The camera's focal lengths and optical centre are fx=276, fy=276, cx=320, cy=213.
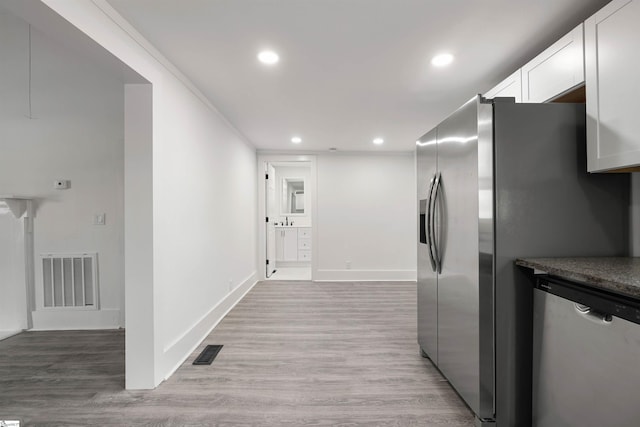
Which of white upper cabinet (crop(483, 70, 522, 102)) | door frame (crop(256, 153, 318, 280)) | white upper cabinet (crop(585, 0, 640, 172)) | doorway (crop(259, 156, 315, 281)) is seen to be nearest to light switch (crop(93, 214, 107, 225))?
door frame (crop(256, 153, 318, 280))

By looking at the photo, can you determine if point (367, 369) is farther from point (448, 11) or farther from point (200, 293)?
point (448, 11)

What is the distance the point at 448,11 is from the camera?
4.99ft

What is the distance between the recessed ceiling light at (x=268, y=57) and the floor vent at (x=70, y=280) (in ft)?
9.04

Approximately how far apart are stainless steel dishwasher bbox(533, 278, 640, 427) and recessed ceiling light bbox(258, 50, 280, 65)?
6.97 feet

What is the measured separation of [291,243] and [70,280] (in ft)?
13.0

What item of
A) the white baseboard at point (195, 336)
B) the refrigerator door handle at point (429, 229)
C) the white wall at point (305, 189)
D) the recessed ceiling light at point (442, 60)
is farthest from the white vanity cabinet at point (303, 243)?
the recessed ceiling light at point (442, 60)

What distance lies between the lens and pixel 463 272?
1638 millimetres

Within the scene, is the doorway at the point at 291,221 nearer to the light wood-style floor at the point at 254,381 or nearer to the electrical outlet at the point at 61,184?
the light wood-style floor at the point at 254,381

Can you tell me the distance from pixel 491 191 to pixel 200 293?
2577mm

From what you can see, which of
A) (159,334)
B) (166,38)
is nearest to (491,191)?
(166,38)

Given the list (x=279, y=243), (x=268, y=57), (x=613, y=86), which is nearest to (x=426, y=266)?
(x=613, y=86)

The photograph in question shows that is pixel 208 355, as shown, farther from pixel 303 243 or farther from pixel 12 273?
pixel 303 243

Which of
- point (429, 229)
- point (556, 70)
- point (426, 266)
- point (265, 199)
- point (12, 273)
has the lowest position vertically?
point (12, 273)

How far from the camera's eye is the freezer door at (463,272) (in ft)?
4.84
